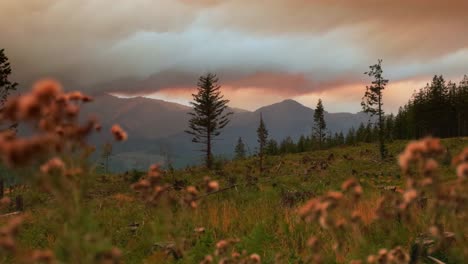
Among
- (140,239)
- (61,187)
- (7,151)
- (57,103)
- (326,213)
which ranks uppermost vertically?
(57,103)

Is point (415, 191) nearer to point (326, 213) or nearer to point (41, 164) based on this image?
point (326, 213)

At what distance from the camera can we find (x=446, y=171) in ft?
71.2

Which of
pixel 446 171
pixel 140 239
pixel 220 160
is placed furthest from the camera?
pixel 220 160

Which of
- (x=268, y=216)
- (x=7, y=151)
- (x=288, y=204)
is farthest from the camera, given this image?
(x=288, y=204)

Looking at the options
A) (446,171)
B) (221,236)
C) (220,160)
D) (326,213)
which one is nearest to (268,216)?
(221,236)

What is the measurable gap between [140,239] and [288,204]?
3.98m

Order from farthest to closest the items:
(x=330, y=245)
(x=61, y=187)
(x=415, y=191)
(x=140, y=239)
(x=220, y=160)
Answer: (x=220, y=160) < (x=140, y=239) < (x=330, y=245) < (x=415, y=191) < (x=61, y=187)

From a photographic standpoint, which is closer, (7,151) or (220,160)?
(7,151)

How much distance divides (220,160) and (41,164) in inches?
1488

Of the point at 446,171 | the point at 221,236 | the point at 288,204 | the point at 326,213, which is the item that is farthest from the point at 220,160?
the point at 326,213

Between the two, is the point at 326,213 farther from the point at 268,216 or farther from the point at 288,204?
the point at 288,204

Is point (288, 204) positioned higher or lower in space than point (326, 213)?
lower

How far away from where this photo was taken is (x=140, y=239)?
7391 millimetres

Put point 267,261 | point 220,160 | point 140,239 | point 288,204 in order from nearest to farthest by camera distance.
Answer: point 267,261, point 140,239, point 288,204, point 220,160
